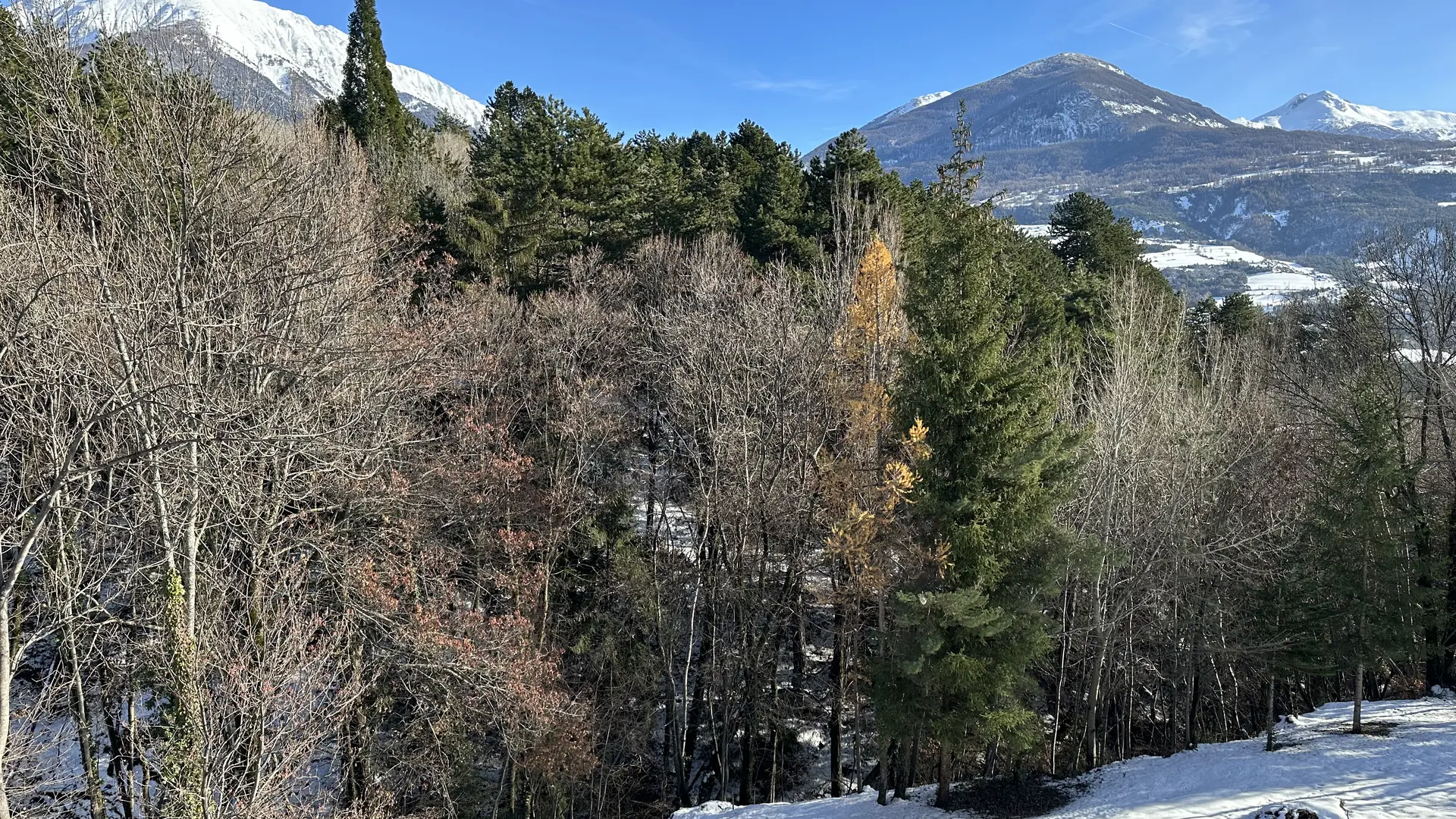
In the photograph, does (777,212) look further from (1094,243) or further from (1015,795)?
(1015,795)

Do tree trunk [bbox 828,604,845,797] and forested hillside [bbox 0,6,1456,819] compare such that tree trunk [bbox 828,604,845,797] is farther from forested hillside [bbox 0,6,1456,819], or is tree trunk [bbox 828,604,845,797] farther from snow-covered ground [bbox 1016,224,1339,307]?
snow-covered ground [bbox 1016,224,1339,307]

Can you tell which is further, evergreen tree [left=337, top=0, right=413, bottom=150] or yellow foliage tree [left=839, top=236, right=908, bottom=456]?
evergreen tree [left=337, top=0, right=413, bottom=150]

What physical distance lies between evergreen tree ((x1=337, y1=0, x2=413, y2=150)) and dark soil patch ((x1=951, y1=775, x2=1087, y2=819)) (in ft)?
105

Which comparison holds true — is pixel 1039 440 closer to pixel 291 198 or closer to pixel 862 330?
pixel 862 330

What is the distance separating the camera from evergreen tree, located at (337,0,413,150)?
109 feet

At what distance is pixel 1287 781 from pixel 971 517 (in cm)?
621

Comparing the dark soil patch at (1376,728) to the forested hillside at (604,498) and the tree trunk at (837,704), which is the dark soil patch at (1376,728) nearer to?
the forested hillside at (604,498)

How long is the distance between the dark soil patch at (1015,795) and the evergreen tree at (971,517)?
3.16 ft

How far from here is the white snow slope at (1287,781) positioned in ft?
34.0

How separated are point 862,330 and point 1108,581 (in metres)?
7.58

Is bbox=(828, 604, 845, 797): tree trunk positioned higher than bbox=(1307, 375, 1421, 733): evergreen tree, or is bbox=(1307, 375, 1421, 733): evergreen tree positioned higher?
bbox=(1307, 375, 1421, 733): evergreen tree

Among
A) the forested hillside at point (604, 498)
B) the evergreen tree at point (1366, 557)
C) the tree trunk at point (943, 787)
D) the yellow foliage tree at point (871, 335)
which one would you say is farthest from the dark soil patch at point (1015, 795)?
the yellow foliage tree at point (871, 335)

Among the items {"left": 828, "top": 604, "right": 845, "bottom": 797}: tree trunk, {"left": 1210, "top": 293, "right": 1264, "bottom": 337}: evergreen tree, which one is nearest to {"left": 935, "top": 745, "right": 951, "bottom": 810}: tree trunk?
{"left": 828, "top": 604, "right": 845, "bottom": 797}: tree trunk

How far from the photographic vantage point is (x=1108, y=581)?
15656 millimetres
